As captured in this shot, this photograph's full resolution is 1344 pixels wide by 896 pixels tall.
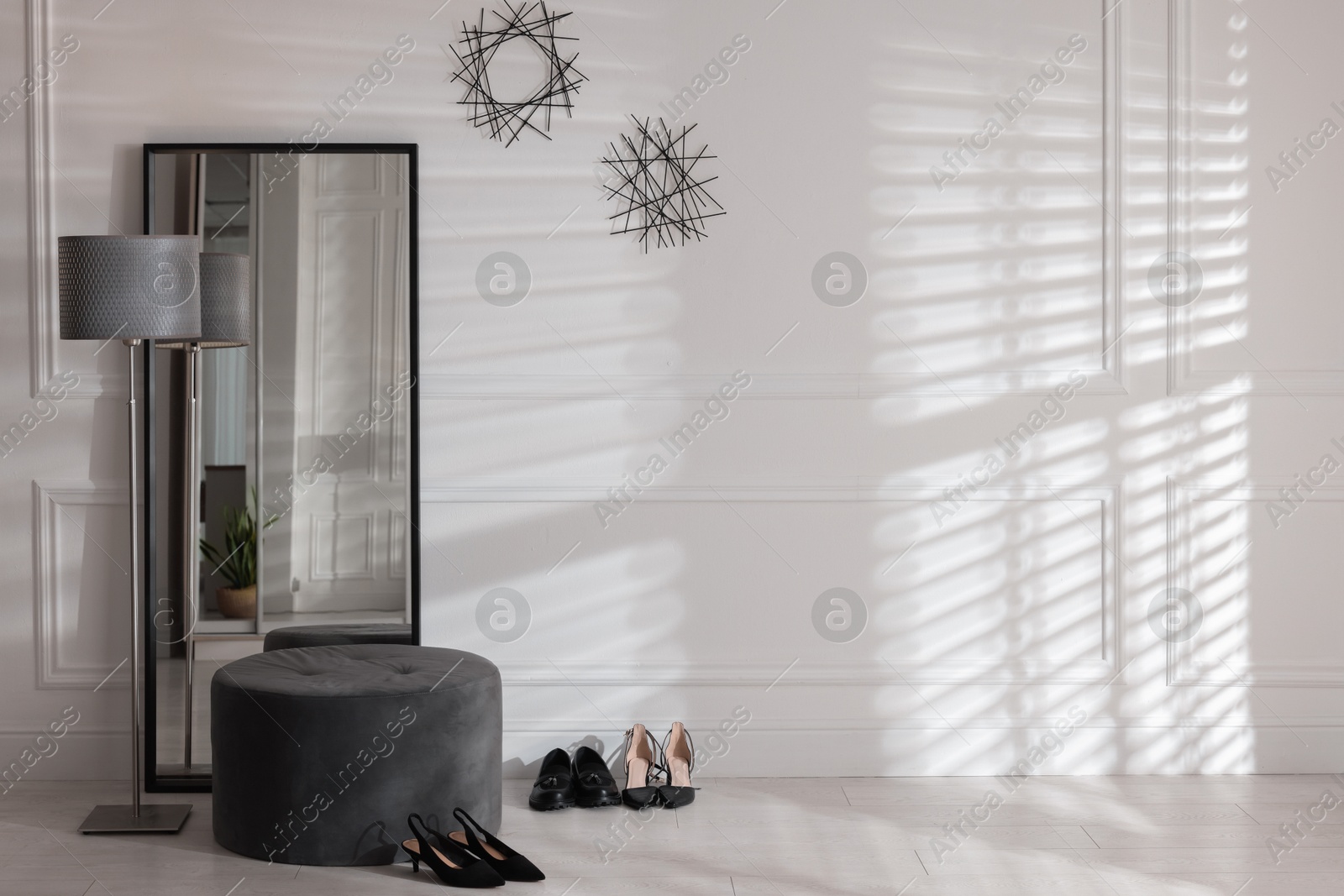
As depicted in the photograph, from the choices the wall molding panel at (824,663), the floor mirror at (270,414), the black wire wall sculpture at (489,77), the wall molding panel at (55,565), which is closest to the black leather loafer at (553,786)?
the wall molding panel at (824,663)

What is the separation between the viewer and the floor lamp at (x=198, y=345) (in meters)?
3.06

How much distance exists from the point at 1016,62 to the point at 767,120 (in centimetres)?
79

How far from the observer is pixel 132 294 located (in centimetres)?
267

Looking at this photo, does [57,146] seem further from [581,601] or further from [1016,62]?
[1016,62]

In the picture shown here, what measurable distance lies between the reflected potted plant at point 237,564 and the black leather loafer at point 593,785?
109 centimetres

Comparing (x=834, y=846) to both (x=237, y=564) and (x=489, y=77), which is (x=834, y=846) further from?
(x=489, y=77)

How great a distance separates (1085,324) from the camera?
332cm

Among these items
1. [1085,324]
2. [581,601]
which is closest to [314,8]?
[581,601]

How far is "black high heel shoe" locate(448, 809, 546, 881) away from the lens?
8.27 ft

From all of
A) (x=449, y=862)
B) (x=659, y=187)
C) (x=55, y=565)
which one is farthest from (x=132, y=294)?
(x=449, y=862)

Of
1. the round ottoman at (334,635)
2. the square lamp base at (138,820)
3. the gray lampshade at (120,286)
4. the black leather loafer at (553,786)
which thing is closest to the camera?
the gray lampshade at (120,286)

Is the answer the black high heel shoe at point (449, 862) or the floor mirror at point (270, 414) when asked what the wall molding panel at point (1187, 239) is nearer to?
the floor mirror at point (270, 414)

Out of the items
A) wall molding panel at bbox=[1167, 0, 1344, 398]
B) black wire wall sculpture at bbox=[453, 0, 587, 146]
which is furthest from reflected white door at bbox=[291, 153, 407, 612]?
wall molding panel at bbox=[1167, 0, 1344, 398]

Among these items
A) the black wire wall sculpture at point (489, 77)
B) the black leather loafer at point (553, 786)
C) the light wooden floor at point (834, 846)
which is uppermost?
the black wire wall sculpture at point (489, 77)
